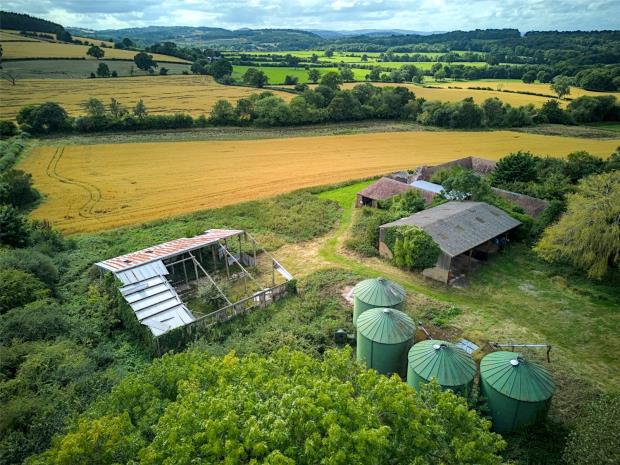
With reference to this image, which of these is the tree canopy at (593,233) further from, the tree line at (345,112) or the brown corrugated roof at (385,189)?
the tree line at (345,112)

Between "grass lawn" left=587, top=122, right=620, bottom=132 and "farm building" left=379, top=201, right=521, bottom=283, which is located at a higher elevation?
"grass lawn" left=587, top=122, right=620, bottom=132

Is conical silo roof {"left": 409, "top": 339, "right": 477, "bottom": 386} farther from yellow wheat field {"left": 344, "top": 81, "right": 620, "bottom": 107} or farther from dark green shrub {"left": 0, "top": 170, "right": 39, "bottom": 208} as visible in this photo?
yellow wheat field {"left": 344, "top": 81, "right": 620, "bottom": 107}

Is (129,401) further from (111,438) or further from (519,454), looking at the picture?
(519,454)

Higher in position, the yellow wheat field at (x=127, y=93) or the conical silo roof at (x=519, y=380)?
the yellow wheat field at (x=127, y=93)

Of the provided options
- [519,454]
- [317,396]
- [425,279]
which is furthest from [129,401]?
[425,279]

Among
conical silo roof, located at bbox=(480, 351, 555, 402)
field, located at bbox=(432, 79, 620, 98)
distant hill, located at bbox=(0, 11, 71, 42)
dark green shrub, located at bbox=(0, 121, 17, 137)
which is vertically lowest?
conical silo roof, located at bbox=(480, 351, 555, 402)

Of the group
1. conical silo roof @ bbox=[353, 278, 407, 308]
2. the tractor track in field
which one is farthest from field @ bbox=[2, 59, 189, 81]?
conical silo roof @ bbox=[353, 278, 407, 308]

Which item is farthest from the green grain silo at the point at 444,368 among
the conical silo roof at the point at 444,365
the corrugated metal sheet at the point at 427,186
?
the corrugated metal sheet at the point at 427,186
